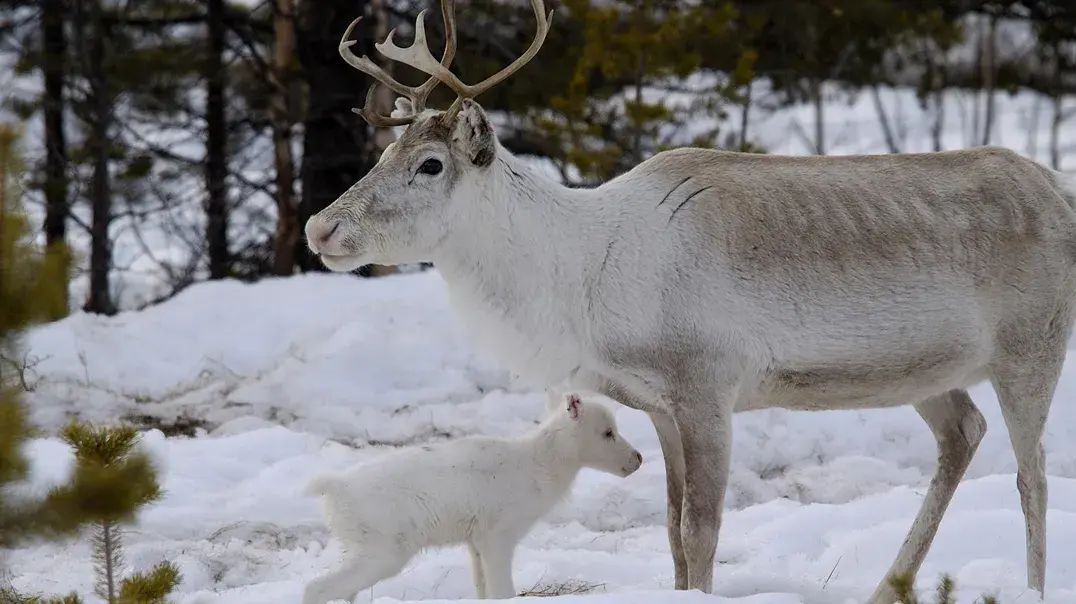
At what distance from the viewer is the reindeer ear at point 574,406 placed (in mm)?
5500

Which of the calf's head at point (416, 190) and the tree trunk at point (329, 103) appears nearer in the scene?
the calf's head at point (416, 190)

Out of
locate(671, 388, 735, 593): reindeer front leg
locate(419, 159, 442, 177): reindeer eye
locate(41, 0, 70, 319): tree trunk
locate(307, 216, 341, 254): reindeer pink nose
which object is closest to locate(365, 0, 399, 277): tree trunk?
locate(41, 0, 70, 319): tree trunk

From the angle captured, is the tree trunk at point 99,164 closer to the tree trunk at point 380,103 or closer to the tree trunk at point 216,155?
the tree trunk at point 216,155

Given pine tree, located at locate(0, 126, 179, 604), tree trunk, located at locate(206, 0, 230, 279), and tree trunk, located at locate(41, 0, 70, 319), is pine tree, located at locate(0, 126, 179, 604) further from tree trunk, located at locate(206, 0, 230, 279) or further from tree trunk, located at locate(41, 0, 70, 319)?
tree trunk, located at locate(206, 0, 230, 279)

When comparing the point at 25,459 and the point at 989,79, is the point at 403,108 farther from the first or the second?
the point at 989,79

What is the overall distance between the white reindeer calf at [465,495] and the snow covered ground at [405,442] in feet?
0.98

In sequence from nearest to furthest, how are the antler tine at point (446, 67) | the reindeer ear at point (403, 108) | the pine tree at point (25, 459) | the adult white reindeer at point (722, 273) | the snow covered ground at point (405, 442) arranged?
the pine tree at point (25, 459)
the adult white reindeer at point (722, 273)
the antler tine at point (446, 67)
the reindeer ear at point (403, 108)
the snow covered ground at point (405, 442)

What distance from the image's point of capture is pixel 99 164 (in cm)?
1156

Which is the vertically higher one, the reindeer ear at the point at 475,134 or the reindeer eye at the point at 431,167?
the reindeer ear at the point at 475,134

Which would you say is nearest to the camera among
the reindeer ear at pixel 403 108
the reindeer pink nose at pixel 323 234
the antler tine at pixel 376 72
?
the reindeer pink nose at pixel 323 234

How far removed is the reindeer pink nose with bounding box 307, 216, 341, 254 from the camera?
4.47m

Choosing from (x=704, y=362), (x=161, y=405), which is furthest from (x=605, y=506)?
(x=161, y=405)

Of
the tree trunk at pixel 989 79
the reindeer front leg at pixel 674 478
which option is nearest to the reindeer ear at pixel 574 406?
the reindeer front leg at pixel 674 478

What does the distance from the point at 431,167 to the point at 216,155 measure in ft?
27.3
